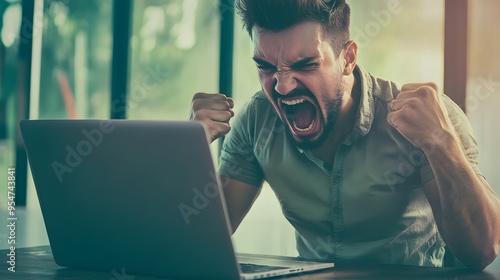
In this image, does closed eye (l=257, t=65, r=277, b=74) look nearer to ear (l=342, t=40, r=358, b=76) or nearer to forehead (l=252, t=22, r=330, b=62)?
forehead (l=252, t=22, r=330, b=62)

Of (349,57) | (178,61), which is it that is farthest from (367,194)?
(178,61)

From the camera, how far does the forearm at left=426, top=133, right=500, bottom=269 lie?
154cm

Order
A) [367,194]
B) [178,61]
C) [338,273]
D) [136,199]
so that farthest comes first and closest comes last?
[178,61], [367,194], [338,273], [136,199]

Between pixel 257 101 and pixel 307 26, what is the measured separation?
276 millimetres

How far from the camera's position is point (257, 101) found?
6.74ft

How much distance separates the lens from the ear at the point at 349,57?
197cm

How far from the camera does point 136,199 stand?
3.67ft

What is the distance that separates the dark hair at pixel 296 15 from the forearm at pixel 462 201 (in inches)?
19.9

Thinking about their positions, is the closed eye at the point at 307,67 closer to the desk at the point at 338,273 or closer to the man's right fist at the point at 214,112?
the man's right fist at the point at 214,112

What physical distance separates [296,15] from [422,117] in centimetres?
49

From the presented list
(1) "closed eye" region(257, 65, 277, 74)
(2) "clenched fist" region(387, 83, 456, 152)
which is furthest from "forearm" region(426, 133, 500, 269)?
(1) "closed eye" region(257, 65, 277, 74)

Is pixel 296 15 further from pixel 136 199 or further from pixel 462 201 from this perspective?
pixel 136 199

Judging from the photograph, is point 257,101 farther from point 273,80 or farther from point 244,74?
point 244,74

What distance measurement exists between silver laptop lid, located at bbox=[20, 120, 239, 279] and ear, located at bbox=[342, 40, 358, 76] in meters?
0.97
